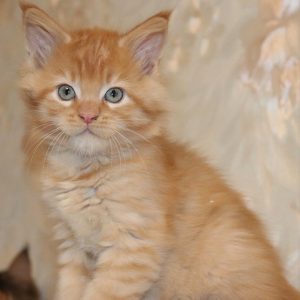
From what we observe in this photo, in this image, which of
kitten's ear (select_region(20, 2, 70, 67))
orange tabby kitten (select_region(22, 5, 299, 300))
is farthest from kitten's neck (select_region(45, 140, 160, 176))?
kitten's ear (select_region(20, 2, 70, 67))

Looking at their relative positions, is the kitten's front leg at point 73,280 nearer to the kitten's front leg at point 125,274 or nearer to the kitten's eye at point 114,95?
the kitten's front leg at point 125,274

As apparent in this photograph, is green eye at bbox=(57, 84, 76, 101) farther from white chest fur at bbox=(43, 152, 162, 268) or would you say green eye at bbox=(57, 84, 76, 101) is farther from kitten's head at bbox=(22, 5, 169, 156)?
white chest fur at bbox=(43, 152, 162, 268)

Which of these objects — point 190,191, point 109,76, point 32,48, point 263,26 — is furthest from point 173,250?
point 263,26

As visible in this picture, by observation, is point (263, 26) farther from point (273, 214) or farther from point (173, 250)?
point (173, 250)

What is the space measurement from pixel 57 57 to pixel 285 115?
2.38 feet

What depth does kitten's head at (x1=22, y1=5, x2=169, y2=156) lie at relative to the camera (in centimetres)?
152

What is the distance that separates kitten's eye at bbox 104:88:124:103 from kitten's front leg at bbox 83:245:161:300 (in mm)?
332

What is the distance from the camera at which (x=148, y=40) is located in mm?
1602

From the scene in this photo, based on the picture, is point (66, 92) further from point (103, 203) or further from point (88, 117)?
point (103, 203)

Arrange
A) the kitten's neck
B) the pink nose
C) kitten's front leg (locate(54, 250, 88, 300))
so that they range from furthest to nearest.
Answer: kitten's front leg (locate(54, 250, 88, 300)), the kitten's neck, the pink nose

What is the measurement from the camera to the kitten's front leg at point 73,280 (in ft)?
5.69

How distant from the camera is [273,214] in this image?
2006 millimetres

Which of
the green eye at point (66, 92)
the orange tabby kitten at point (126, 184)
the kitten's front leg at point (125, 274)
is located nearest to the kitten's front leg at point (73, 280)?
the orange tabby kitten at point (126, 184)

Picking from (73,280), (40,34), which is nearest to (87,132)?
(40,34)
